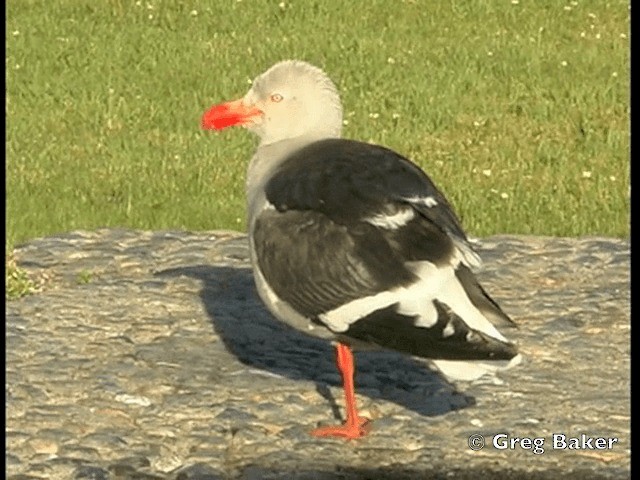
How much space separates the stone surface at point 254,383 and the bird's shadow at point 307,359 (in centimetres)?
2

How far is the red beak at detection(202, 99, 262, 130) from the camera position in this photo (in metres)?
9.73

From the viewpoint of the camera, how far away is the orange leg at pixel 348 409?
8.90 m

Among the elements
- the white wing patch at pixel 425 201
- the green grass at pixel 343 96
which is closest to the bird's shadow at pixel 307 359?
the white wing patch at pixel 425 201

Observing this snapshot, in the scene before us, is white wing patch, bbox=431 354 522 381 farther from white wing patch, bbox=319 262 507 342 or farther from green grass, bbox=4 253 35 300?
green grass, bbox=4 253 35 300

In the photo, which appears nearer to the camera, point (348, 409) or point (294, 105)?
point (348, 409)

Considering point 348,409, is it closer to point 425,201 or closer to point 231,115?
point 425,201

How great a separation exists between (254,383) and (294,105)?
62.4 inches

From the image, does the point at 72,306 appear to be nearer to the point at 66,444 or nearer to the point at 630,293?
the point at 66,444

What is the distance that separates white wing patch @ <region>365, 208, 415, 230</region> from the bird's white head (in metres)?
1.17

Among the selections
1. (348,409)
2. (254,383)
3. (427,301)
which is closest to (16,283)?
(254,383)

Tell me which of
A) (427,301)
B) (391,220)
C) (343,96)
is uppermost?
(391,220)

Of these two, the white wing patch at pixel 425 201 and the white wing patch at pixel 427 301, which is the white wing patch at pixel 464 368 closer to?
the white wing patch at pixel 427 301

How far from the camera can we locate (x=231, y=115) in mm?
9812

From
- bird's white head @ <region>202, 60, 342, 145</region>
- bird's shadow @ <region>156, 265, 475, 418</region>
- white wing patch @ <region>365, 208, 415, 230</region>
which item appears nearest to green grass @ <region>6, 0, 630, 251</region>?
bird's shadow @ <region>156, 265, 475, 418</region>
